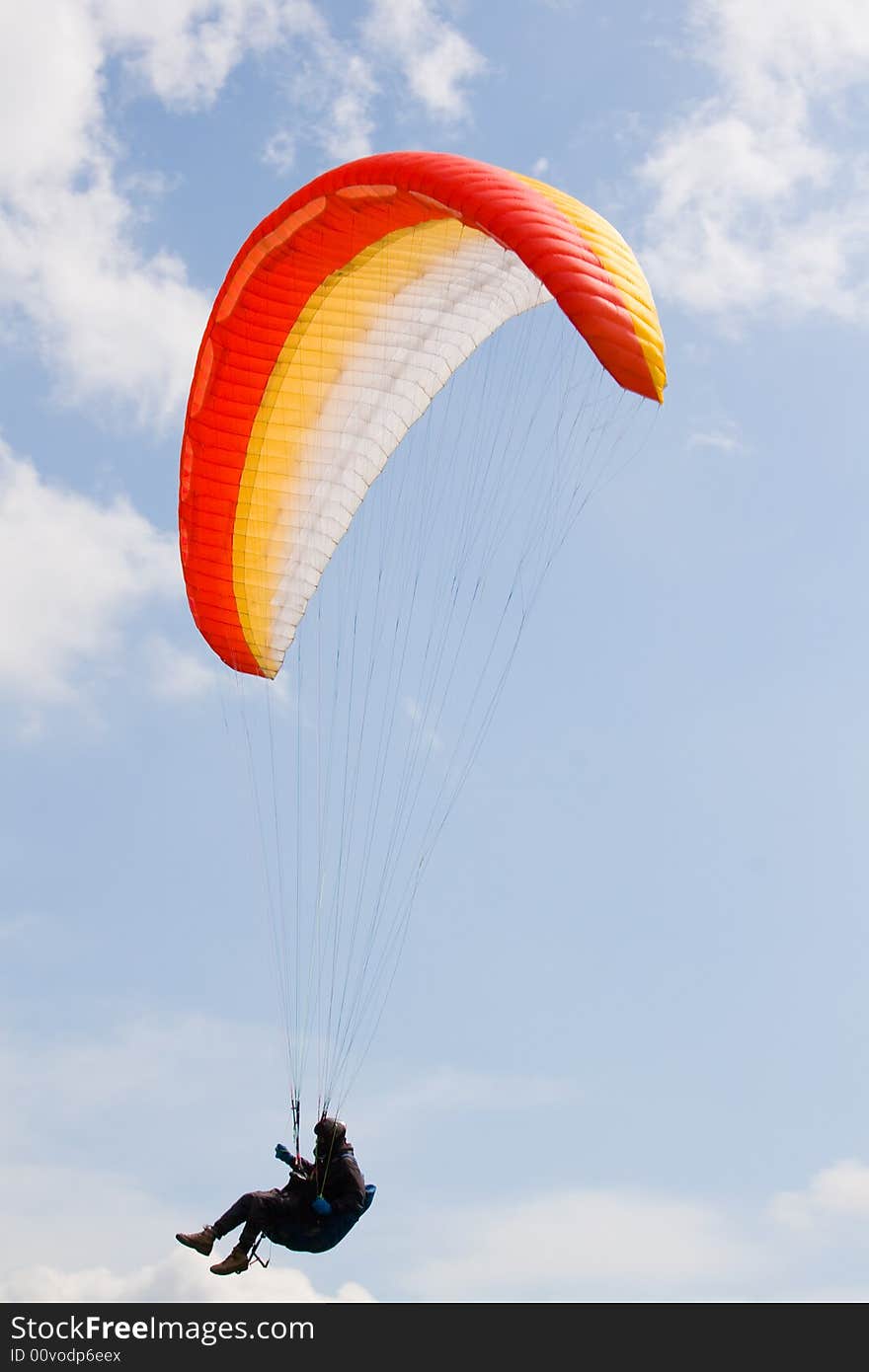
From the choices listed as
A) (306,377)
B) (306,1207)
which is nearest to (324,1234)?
(306,1207)

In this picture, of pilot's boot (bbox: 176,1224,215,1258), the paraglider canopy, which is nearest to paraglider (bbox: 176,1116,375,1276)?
pilot's boot (bbox: 176,1224,215,1258)

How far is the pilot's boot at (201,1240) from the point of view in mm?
13727

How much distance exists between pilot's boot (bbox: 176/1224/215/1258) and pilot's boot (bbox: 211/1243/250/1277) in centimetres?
Result: 17

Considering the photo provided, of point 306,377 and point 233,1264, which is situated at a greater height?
point 306,377

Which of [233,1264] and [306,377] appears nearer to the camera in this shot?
[233,1264]

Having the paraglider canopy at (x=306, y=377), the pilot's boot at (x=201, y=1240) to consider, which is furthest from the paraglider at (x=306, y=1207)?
the paraglider canopy at (x=306, y=377)

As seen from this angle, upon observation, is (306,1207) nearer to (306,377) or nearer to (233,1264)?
(233,1264)

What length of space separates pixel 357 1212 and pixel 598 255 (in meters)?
6.84

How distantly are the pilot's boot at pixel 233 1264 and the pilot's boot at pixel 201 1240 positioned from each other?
175 millimetres

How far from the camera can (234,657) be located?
17.1m

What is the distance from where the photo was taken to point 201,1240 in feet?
45.2

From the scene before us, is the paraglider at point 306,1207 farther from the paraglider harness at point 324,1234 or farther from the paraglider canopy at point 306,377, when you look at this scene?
the paraglider canopy at point 306,377

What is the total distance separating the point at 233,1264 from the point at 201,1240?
29 centimetres

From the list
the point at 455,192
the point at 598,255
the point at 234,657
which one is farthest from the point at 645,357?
the point at 234,657
